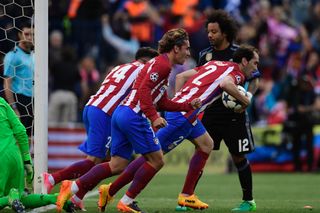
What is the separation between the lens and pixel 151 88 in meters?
10.4

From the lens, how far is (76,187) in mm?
10805

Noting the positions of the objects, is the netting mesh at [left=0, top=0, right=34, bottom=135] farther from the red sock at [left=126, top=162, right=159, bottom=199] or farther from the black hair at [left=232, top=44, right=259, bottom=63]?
the black hair at [left=232, top=44, right=259, bottom=63]

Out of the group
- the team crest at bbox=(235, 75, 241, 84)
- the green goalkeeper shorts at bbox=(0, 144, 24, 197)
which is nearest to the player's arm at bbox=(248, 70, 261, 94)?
the team crest at bbox=(235, 75, 241, 84)

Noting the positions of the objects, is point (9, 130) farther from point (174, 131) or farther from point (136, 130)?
point (174, 131)

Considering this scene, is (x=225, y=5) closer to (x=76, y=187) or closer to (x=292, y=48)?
(x=292, y=48)

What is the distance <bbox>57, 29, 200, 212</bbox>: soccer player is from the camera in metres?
10.3

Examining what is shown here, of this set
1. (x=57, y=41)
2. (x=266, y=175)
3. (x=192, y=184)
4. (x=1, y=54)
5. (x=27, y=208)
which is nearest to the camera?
(x=27, y=208)

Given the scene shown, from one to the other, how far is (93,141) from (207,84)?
165 cm

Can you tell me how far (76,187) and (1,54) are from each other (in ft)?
9.88

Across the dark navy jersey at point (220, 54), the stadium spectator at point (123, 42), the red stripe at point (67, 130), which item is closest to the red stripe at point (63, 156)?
the red stripe at point (67, 130)

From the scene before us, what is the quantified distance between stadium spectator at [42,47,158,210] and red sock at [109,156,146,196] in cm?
87

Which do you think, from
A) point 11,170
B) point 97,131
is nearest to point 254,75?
point 97,131

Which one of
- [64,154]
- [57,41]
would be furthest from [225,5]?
[64,154]

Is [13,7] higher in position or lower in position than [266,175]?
higher
